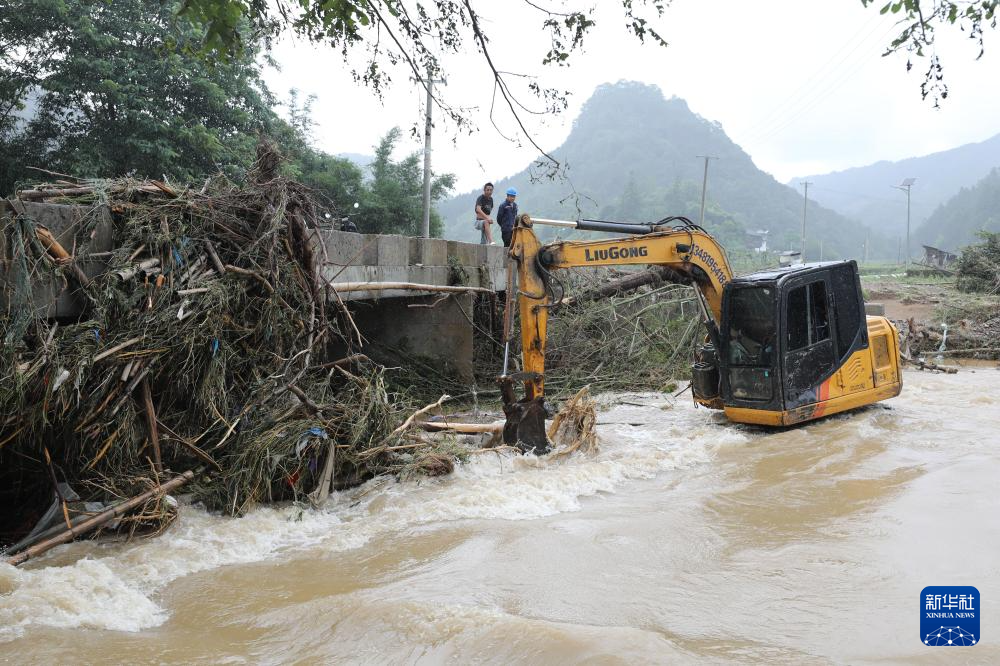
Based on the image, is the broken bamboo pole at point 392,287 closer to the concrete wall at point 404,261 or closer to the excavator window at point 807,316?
the concrete wall at point 404,261

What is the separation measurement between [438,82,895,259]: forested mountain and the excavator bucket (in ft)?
196

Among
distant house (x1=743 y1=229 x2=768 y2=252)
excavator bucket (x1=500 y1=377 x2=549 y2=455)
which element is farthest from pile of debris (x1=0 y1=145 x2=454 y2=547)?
distant house (x1=743 y1=229 x2=768 y2=252)

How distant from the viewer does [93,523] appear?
18.2 ft

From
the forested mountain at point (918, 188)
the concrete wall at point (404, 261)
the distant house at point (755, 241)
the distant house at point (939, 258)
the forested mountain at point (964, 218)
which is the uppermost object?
the forested mountain at point (918, 188)

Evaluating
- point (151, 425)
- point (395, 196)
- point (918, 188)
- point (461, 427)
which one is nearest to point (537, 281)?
point (461, 427)

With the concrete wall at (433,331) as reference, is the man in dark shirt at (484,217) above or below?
above

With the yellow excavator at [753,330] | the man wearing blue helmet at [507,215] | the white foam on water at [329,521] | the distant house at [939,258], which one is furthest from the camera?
the distant house at [939,258]

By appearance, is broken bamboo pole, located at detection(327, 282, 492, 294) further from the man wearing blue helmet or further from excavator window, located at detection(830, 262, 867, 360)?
→ excavator window, located at detection(830, 262, 867, 360)

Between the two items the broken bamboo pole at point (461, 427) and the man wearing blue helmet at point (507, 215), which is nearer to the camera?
the broken bamboo pole at point (461, 427)

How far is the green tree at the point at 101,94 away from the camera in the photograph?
16.0 meters

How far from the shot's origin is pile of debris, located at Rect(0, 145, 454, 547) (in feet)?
19.1

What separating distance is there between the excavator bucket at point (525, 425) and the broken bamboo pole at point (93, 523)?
3.24m

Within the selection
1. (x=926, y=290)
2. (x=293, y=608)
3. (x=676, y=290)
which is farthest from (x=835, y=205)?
(x=293, y=608)

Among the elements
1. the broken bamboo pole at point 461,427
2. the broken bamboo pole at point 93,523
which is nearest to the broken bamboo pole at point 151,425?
the broken bamboo pole at point 93,523
